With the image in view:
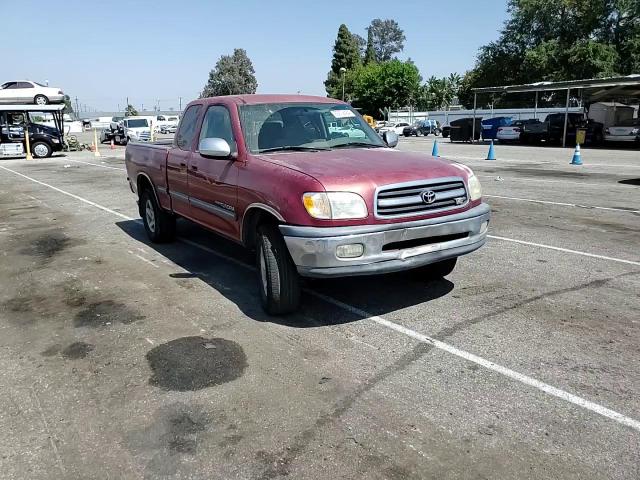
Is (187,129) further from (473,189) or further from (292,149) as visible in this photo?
(473,189)

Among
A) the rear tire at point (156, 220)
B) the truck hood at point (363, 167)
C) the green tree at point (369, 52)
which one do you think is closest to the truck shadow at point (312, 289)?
the rear tire at point (156, 220)

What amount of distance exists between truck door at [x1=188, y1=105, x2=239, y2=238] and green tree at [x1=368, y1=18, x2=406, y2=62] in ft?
372

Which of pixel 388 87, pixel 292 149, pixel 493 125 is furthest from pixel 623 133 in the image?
pixel 388 87

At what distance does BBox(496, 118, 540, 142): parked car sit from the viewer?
32969 millimetres

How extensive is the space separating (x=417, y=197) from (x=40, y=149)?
25.6 meters

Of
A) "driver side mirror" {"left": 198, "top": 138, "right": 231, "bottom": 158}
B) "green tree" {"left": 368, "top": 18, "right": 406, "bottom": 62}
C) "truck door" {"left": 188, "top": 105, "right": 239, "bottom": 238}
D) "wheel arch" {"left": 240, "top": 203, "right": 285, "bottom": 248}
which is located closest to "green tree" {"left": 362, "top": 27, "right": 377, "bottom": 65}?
"green tree" {"left": 368, "top": 18, "right": 406, "bottom": 62}

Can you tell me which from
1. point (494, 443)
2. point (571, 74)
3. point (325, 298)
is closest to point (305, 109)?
point (325, 298)

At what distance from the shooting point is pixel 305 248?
396 centimetres

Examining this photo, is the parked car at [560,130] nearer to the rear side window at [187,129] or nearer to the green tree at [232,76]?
the rear side window at [187,129]

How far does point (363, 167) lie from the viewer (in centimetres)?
429

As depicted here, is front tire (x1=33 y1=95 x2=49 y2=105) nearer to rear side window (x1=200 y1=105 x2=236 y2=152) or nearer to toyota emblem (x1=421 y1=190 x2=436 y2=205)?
rear side window (x1=200 y1=105 x2=236 y2=152)

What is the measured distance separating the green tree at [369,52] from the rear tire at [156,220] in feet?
335

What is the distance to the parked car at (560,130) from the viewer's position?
29281mm

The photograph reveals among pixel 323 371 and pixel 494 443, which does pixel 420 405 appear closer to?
pixel 494 443
